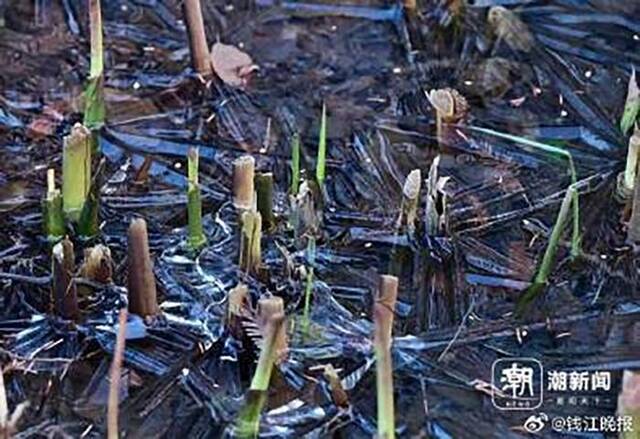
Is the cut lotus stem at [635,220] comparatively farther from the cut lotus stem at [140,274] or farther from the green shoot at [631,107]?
the cut lotus stem at [140,274]

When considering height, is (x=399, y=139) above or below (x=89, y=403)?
above

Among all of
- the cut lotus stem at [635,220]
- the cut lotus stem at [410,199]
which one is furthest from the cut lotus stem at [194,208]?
the cut lotus stem at [635,220]

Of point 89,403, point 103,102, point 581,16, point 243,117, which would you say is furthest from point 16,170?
point 581,16

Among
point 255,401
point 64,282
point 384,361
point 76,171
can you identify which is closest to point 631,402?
point 384,361

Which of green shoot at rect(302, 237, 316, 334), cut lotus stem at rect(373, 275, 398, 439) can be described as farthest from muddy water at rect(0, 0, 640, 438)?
cut lotus stem at rect(373, 275, 398, 439)

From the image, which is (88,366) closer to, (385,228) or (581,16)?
(385,228)

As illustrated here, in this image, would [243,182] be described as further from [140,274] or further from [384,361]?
[384,361]

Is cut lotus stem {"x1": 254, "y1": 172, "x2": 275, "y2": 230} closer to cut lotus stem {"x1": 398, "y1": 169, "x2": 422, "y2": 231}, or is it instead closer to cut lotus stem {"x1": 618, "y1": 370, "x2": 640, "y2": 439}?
cut lotus stem {"x1": 398, "y1": 169, "x2": 422, "y2": 231}
